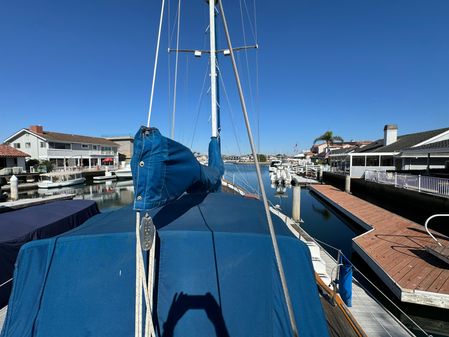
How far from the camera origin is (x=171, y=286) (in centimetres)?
248

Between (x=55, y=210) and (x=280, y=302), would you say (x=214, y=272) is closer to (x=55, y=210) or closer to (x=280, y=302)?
(x=280, y=302)

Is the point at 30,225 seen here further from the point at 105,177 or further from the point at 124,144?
the point at 124,144

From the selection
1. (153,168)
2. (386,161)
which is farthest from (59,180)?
(386,161)

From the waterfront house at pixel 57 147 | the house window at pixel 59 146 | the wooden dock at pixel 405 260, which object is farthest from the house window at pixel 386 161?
the house window at pixel 59 146

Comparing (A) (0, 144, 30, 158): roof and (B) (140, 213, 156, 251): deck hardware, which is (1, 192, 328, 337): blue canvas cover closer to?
(B) (140, 213, 156, 251): deck hardware

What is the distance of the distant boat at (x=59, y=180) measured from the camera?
2752 cm

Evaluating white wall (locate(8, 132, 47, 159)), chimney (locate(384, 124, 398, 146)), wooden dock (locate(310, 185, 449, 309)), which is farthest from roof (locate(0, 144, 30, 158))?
chimney (locate(384, 124, 398, 146))

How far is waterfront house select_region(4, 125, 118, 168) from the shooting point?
36594mm

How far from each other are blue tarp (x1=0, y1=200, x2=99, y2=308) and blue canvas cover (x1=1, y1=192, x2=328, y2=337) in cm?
307

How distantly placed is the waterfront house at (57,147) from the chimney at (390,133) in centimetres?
5025

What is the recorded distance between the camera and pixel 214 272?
8.31 feet

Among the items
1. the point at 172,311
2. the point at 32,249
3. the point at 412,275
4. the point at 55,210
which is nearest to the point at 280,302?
the point at 172,311

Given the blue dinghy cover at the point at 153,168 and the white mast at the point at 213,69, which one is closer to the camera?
the blue dinghy cover at the point at 153,168

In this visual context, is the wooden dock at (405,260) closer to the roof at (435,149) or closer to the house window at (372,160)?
the roof at (435,149)
